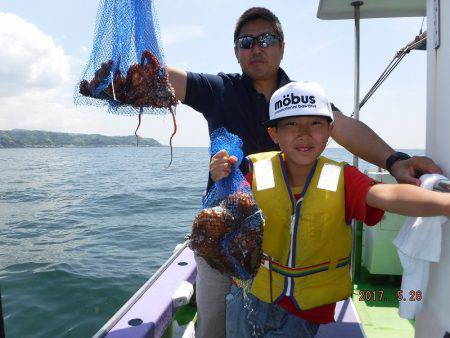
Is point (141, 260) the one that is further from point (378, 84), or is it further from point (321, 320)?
point (321, 320)

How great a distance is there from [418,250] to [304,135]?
2.47 ft

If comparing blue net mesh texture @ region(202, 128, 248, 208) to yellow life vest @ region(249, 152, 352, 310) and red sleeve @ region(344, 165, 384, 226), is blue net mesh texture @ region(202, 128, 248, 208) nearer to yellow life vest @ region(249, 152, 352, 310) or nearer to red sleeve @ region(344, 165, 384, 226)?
yellow life vest @ region(249, 152, 352, 310)

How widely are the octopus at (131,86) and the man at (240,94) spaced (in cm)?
58

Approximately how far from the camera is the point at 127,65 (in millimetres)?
2023

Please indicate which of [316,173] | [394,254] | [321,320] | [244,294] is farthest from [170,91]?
[394,254]

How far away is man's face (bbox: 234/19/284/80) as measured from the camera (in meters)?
2.61

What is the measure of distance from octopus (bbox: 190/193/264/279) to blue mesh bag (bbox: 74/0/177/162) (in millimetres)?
654

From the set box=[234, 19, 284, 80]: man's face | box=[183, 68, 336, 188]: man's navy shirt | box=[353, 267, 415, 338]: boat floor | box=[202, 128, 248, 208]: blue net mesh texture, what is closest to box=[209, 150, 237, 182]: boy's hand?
box=[202, 128, 248, 208]: blue net mesh texture

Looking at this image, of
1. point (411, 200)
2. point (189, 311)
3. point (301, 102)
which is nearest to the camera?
point (411, 200)

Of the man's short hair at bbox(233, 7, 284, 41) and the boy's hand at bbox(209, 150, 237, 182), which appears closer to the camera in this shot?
the boy's hand at bbox(209, 150, 237, 182)

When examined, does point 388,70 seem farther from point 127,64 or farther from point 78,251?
point 78,251

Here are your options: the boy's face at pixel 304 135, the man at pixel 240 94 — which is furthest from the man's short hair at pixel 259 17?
the boy's face at pixel 304 135

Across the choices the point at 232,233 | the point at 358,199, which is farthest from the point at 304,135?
the point at 232,233

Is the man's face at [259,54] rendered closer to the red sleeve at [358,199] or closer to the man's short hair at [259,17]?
the man's short hair at [259,17]
